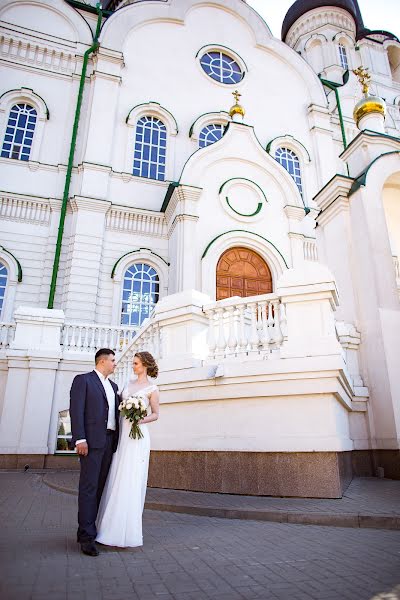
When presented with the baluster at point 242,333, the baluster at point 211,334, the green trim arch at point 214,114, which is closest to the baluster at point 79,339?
the baluster at point 211,334

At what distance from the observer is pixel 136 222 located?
16.4 m

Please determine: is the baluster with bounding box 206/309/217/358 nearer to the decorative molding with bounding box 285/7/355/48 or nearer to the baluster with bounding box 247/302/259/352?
the baluster with bounding box 247/302/259/352

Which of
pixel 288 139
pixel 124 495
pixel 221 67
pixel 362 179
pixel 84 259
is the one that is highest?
pixel 221 67

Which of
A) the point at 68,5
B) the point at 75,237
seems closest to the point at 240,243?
the point at 75,237

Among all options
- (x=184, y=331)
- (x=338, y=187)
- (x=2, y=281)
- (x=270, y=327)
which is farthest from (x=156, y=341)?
(x=2, y=281)

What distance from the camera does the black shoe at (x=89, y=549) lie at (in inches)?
138

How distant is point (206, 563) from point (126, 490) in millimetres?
988

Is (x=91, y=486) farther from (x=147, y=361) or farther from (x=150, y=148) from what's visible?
(x=150, y=148)

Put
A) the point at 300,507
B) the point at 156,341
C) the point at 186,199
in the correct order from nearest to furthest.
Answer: the point at 300,507, the point at 156,341, the point at 186,199

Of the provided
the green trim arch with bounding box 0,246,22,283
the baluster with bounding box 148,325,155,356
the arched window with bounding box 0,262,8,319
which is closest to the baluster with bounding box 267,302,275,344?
the baluster with bounding box 148,325,155,356

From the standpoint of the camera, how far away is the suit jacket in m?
3.86

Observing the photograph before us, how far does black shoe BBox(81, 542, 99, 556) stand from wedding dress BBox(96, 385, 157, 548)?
231mm

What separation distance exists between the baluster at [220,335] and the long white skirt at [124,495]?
2.74 meters

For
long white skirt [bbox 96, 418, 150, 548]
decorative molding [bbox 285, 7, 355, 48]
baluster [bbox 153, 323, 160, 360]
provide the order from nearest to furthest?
long white skirt [bbox 96, 418, 150, 548], baluster [bbox 153, 323, 160, 360], decorative molding [bbox 285, 7, 355, 48]
